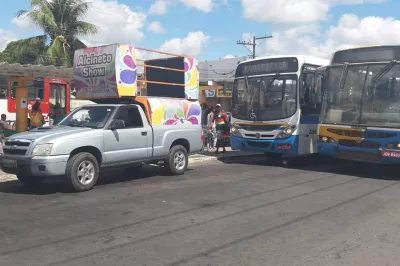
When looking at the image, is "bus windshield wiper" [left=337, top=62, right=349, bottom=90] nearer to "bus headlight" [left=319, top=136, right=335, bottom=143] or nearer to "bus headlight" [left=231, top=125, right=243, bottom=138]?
"bus headlight" [left=319, top=136, right=335, bottom=143]

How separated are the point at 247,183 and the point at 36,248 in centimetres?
573

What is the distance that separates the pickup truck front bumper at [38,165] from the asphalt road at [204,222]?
48 centimetres

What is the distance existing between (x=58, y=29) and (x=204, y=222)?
103 ft

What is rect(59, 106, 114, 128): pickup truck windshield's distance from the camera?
31.6 feet

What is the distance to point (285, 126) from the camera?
41.3 ft

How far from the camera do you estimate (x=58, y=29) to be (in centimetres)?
3447

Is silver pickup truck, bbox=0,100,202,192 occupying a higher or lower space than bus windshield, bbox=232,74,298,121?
lower

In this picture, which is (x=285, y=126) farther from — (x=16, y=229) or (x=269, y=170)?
(x=16, y=229)

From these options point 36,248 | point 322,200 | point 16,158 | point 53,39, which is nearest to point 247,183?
point 322,200

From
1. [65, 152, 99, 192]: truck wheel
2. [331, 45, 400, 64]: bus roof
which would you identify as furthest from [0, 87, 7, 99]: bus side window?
[331, 45, 400, 64]: bus roof

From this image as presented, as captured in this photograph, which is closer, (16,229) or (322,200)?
(16,229)

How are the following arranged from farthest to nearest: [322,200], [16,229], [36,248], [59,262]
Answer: [322,200] < [16,229] < [36,248] < [59,262]

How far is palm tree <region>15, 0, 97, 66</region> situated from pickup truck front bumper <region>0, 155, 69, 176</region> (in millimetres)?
26302

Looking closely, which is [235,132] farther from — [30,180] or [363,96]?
[30,180]
